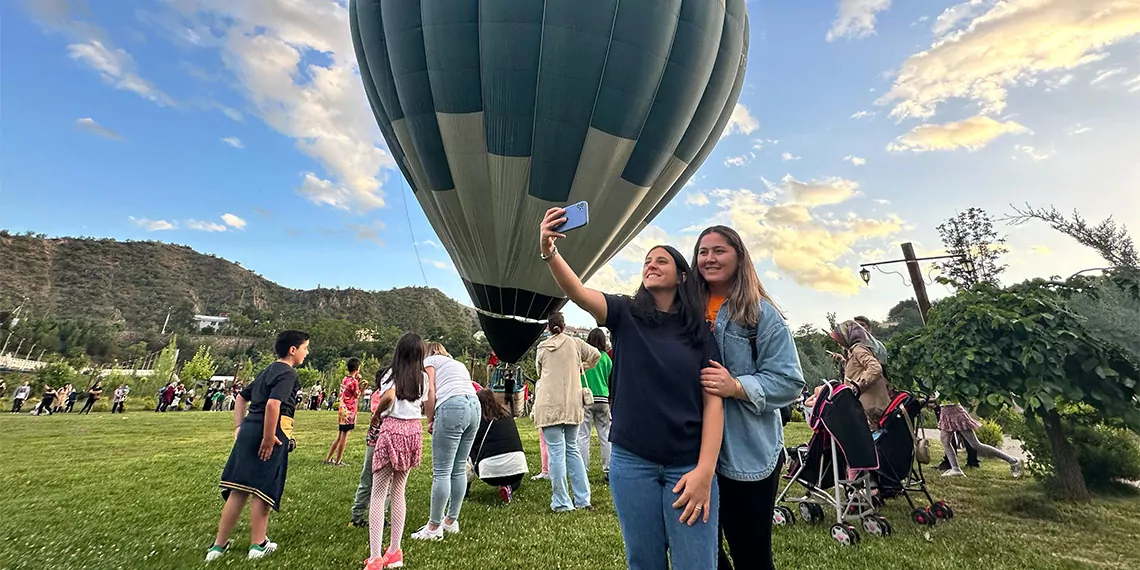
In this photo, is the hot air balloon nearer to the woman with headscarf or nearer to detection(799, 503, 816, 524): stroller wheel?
the woman with headscarf

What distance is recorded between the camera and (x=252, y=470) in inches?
134

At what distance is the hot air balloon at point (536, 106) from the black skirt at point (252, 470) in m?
A: 5.45

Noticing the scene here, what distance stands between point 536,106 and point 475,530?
641 cm

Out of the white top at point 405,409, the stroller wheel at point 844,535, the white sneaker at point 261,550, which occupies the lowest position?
the white sneaker at point 261,550

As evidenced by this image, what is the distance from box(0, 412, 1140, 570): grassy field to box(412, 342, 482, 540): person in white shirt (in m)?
0.19

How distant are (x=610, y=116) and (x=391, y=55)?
3.94 metres

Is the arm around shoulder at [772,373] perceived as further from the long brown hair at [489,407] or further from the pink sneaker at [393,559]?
the long brown hair at [489,407]

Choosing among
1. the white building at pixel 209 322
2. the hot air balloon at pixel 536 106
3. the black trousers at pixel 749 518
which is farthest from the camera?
the white building at pixel 209 322

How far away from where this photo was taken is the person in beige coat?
4.55 meters

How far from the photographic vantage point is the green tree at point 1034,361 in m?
4.13

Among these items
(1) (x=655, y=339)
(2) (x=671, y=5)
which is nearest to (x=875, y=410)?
(1) (x=655, y=339)

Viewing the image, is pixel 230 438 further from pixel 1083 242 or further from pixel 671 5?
pixel 1083 242

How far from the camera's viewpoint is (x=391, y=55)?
8.45 meters

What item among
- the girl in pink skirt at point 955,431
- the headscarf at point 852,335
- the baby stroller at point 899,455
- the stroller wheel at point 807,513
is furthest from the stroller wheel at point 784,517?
the girl in pink skirt at point 955,431
